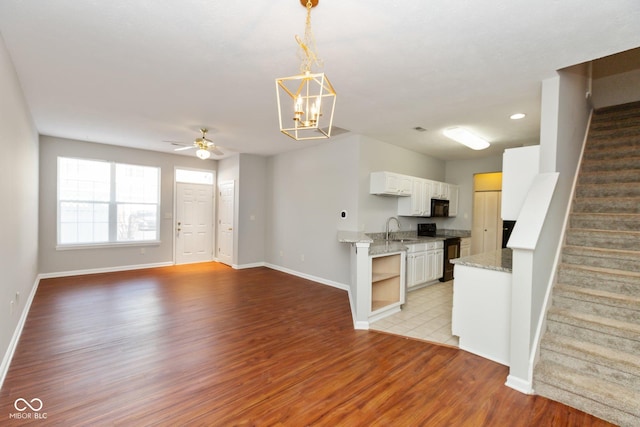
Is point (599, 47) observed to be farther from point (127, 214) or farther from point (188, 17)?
point (127, 214)

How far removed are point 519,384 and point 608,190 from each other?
8.43ft

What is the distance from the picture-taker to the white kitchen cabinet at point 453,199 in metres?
6.79

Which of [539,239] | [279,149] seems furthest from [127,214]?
[539,239]

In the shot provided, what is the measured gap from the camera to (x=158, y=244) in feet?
23.0

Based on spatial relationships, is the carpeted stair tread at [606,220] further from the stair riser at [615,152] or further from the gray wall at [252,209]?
the gray wall at [252,209]

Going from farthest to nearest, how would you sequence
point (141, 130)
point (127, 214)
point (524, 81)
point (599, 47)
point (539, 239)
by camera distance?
point (127, 214) < point (141, 130) < point (524, 81) < point (539, 239) < point (599, 47)

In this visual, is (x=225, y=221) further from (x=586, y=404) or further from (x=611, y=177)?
(x=611, y=177)

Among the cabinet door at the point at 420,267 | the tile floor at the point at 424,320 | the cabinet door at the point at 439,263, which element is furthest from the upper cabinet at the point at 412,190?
the tile floor at the point at 424,320

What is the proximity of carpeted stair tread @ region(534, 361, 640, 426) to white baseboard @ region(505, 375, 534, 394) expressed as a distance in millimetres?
54

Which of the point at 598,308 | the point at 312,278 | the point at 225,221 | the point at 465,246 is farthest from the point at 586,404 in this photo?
the point at 225,221

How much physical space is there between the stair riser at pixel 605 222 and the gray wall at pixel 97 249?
743 cm

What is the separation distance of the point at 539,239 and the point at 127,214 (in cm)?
746

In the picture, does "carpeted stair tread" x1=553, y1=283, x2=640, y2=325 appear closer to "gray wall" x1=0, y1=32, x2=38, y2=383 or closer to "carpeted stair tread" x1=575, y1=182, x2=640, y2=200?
"carpeted stair tread" x1=575, y1=182, x2=640, y2=200

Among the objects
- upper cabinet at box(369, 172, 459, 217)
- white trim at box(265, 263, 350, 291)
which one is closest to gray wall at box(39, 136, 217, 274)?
white trim at box(265, 263, 350, 291)
